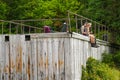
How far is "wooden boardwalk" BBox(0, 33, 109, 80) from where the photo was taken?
1908 cm

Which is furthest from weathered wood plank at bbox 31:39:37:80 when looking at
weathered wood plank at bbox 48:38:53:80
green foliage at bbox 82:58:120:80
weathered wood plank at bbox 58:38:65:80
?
green foliage at bbox 82:58:120:80

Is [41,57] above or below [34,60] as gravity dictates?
above

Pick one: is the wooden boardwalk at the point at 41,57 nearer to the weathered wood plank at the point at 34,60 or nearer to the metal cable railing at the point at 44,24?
the weathered wood plank at the point at 34,60

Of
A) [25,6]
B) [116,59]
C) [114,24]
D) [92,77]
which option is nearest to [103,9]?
[114,24]

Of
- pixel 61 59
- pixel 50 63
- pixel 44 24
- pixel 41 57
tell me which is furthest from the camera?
pixel 44 24

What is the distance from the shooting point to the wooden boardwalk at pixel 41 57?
19078 millimetres

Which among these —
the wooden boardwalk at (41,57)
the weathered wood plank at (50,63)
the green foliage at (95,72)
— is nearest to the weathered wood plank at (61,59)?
the wooden boardwalk at (41,57)

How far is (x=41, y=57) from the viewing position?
19.5 meters

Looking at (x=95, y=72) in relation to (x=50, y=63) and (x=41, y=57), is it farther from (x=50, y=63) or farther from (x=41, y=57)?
(x=41, y=57)

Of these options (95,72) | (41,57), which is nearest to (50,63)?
(41,57)

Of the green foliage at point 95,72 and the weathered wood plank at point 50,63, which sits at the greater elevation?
the weathered wood plank at point 50,63

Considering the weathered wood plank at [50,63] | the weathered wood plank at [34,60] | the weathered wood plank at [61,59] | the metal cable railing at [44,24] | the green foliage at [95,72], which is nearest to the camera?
the weathered wood plank at [61,59]

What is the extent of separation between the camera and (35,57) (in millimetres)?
19578

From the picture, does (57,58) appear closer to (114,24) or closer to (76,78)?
(76,78)
